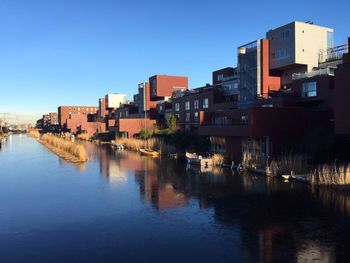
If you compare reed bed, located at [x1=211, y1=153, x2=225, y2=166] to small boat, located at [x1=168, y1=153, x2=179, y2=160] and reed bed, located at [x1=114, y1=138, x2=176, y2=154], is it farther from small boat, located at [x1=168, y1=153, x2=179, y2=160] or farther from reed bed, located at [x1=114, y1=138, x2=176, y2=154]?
reed bed, located at [x1=114, y1=138, x2=176, y2=154]

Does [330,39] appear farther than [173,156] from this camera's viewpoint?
Yes

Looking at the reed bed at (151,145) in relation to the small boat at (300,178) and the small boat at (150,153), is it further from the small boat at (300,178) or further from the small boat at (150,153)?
the small boat at (300,178)

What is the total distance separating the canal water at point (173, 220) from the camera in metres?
13.7

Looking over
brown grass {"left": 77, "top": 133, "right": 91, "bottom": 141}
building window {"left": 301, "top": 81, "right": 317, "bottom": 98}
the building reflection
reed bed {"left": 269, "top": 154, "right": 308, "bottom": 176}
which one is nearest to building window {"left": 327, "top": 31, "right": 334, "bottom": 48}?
building window {"left": 301, "top": 81, "right": 317, "bottom": 98}

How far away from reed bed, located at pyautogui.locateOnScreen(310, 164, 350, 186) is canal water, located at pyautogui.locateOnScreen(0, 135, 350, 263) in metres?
1.15

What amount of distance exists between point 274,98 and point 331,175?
1710 centimetres

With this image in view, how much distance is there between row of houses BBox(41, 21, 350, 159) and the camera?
111 ft

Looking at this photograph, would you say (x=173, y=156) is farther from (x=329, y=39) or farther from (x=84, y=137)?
(x=84, y=137)

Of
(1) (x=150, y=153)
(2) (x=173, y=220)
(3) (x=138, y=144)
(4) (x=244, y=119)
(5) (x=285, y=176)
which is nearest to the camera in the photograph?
(2) (x=173, y=220)

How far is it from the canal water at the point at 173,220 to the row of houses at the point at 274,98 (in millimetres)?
5926

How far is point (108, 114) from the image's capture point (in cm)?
11738

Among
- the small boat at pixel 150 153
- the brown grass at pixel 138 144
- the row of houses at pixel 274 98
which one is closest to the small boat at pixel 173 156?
the small boat at pixel 150 153

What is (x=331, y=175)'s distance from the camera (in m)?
25.0

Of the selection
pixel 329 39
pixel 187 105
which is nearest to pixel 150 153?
pixel 187 105
